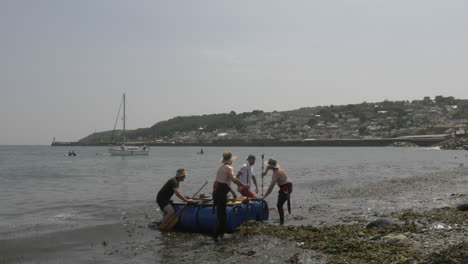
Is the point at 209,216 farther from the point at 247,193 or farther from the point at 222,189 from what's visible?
the point at 247,193

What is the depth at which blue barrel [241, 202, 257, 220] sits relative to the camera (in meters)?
11.5

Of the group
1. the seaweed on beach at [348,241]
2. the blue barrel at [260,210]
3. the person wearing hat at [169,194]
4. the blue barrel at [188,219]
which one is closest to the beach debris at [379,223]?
the seaweed on beach at [348,241]

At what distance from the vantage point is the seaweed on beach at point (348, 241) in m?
7.89

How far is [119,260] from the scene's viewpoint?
911 cm

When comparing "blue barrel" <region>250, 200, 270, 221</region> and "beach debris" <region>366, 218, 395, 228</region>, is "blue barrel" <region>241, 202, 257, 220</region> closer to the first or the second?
"blue barrel" <region>250, 200, 270, 221</region>

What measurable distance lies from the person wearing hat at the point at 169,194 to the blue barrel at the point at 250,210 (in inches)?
58.9

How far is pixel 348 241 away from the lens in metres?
9.17

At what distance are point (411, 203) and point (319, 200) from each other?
3738 mm

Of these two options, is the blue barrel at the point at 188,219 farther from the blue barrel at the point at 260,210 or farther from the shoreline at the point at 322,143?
the shoreline at the point at 322,143

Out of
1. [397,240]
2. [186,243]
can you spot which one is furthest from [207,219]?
[397,240]

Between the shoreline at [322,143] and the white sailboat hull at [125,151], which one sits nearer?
the white sailboat hull at [125,151]

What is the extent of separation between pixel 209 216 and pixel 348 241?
374cm

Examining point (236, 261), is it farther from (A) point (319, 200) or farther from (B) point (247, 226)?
(A) point (319, 200)

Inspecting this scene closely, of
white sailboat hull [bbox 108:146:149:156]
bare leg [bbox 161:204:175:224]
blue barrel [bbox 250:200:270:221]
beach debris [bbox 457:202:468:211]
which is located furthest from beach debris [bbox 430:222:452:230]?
white sailboat hull [bbox 108:146:149:156]
